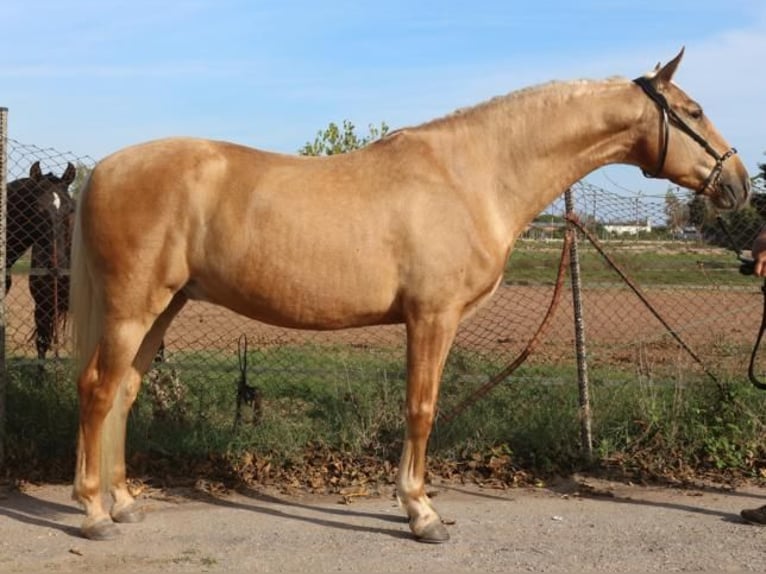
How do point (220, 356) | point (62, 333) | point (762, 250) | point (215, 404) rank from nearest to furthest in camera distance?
point (762, 250), point (215, 404), point (62, 333), point (220, 356)

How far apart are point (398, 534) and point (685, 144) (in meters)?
2.72

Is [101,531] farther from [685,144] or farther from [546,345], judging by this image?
[546,345]

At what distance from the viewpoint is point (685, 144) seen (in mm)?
4973

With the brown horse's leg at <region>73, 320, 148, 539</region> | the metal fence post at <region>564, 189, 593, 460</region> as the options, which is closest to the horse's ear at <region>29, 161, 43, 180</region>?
the brown horse's leg at <region>73, 320, 148, 539</region>

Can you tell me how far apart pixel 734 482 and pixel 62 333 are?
5.59m

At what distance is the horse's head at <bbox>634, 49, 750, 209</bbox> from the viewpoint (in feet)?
16.3

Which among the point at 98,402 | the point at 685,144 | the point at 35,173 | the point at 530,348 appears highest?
the point at 35,173

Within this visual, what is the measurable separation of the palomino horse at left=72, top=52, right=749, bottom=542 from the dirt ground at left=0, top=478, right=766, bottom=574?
263 millimetres

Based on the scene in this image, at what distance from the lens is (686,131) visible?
4.96 metres

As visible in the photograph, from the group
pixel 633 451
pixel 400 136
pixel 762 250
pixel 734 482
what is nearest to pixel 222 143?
pixel 400 136

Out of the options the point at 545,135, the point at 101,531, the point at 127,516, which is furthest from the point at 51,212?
the point at 545,135

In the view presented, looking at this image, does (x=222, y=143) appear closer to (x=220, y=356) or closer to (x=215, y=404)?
(x=215, y=404)

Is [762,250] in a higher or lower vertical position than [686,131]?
lower

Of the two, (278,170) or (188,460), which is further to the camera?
(188,460)
